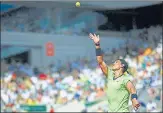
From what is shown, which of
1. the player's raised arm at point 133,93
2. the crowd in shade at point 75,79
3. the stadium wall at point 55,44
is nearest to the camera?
the player's raised arm at point 133,93

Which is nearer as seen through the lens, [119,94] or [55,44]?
[119,94]

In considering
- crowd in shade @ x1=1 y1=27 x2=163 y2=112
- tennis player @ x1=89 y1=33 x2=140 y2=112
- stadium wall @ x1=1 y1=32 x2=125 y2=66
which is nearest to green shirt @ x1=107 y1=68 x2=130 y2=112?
tennis player @ x1=89 y1=33 x2=140 y2=112

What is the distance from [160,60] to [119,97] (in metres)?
8.16

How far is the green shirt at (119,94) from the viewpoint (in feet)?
28.6

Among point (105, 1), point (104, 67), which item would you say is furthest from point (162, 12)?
point (104, 67)

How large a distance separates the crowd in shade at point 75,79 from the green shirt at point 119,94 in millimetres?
7348

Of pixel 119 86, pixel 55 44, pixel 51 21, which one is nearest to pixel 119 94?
pixel 119 86

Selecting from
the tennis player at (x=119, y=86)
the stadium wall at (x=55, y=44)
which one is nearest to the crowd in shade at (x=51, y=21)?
the stadium wall at (x=55, y=44)

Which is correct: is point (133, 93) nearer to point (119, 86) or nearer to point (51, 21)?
point (119, 86)

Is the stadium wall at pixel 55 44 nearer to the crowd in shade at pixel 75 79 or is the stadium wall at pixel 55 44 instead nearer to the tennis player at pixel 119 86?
the crowd in shade at pixel 75 79

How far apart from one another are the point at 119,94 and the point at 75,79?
8237mm

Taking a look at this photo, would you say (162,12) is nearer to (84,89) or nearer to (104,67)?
(84,89)

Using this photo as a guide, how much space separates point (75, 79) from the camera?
55.6ft

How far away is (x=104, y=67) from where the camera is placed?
8914 mm
